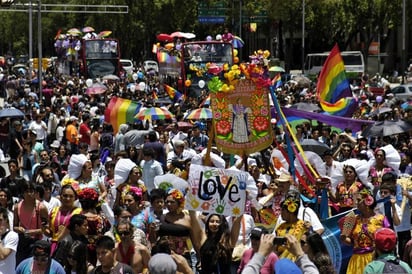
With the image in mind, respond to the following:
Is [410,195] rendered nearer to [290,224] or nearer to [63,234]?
[290,224]

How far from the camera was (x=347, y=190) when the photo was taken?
1227 cm

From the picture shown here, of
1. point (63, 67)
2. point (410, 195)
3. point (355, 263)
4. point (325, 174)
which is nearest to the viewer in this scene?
point (355, 263)

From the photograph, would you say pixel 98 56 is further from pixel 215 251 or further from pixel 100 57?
pixel 215 251

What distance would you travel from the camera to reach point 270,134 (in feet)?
44.6

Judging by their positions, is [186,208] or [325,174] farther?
[325,174]

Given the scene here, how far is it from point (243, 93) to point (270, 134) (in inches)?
22.6

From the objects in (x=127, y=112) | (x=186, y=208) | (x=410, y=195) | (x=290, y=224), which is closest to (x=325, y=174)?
(x=410, y=195)

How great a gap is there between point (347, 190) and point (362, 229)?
275 centimetres

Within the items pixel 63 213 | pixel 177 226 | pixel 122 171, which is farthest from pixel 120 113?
pixel 177 226

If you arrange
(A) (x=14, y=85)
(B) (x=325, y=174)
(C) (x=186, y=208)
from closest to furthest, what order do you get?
(C) (x=186, y=208)
(B) (x=325, y=174)
(A) (x=14, y=85)

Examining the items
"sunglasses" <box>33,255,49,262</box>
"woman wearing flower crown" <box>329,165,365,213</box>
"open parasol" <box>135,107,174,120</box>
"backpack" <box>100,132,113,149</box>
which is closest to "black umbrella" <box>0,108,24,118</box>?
"open parasol" <box>135,107,174,120</box>

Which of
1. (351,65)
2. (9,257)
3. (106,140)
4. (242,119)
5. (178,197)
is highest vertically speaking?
(242,119)

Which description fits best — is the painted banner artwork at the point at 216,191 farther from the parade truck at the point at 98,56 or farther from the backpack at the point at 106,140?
the parade truck at the point at 98,56

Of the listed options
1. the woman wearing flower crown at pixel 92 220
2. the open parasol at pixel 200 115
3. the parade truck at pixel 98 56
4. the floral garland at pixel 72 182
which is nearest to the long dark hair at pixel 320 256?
the woman wearing flower crown at pixel 92 220
